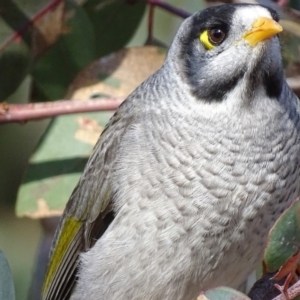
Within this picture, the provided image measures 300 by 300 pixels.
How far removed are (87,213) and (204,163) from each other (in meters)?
0.53

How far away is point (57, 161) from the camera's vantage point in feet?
10.4

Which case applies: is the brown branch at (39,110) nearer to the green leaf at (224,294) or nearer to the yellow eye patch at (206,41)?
the yellow eye patch at (206,41)

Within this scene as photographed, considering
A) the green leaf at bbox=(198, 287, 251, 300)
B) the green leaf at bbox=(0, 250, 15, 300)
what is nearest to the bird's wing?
the green leaf at bbox=(0, 250, 15, 300)

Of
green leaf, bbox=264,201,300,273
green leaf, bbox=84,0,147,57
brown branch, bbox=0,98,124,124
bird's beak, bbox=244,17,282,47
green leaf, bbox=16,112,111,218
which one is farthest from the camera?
green leaf, bbox=84,0,147,57

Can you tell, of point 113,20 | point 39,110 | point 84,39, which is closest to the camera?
point 39,110

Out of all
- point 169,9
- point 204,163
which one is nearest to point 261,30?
point 204,163

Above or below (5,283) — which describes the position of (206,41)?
above

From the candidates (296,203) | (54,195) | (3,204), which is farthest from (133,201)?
(3,204)

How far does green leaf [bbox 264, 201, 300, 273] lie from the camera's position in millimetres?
2016

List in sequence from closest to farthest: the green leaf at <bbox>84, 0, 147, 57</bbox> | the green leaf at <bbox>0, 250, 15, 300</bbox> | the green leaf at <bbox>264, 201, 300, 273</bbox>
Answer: the green leaf at <bbox>264, 201, 300, 273</bbox>, the green leaf at <bbox>0, 250, 15, 300</bbox>, the green leaf at <bbox>84, 0, 147, 57</bbox>

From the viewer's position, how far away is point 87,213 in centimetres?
305

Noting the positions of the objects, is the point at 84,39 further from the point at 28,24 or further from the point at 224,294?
the point at 224,294

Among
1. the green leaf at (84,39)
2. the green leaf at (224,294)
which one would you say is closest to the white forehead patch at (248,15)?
the green leaf at (84,39)

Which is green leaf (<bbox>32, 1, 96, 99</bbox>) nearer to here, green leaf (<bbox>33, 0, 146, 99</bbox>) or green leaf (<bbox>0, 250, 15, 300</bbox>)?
green leaf (<bbox>33, 0, 146, 99</bbox>)
